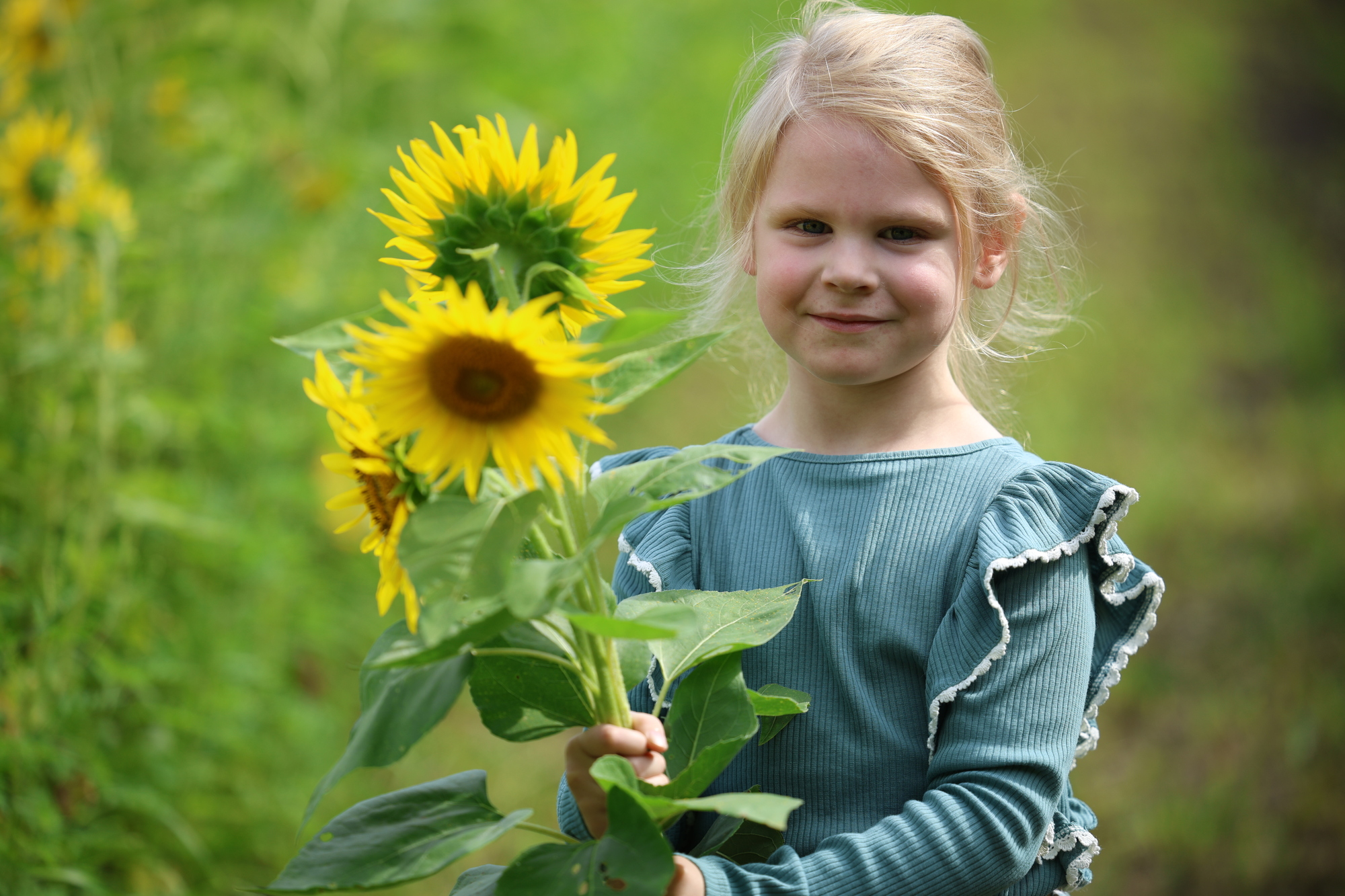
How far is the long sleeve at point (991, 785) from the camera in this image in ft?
2.70

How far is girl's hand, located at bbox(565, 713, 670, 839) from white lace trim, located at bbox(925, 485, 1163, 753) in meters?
0.23

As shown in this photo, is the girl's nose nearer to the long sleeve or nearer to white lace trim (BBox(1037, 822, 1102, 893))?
the long sleeve

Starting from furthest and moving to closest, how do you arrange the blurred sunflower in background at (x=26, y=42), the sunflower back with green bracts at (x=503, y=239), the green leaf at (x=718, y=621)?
the blurred sunflower in background at (x=26, y=42) < the green leaf at (x=718, y=621) < the sunflower back with green bracts at (x=503, y=239)

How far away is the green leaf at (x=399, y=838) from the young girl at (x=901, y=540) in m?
0.09

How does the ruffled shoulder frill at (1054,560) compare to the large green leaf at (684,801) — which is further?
the ruffled shoulder frill at (1054,560)

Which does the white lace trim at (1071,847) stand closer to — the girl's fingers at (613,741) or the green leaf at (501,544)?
the girl's fingers at (613,741)

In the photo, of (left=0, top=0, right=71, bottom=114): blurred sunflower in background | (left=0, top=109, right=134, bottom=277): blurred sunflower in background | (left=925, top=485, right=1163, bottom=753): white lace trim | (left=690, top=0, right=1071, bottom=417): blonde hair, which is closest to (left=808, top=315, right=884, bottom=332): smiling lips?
(left=690, top=0, right=1071, bottom=417): blonde hair

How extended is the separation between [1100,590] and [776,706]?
297mm

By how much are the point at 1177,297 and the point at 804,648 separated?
168 inches

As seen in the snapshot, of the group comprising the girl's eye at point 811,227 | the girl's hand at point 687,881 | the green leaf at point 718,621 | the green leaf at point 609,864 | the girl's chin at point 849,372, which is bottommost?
the girl's hand at point 687,881

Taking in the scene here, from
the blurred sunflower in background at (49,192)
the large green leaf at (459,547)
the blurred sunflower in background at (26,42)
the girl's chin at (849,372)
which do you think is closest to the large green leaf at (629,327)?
the large green leaf at (459,547)

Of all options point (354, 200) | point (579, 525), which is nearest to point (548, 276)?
point (579, 525)

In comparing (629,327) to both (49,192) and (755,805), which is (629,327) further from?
(49,192)

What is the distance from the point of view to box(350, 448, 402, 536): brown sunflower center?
0.66 m
